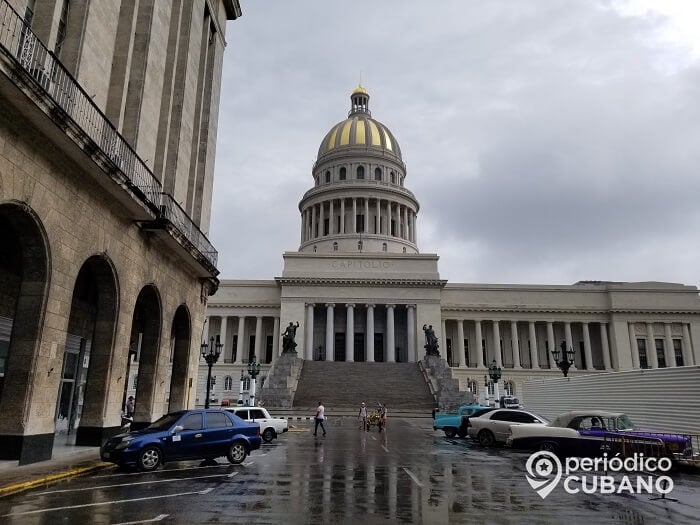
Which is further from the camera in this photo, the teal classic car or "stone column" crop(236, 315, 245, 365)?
"stone column" crop(236, 315, 245, 365)

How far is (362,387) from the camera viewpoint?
1820 inches

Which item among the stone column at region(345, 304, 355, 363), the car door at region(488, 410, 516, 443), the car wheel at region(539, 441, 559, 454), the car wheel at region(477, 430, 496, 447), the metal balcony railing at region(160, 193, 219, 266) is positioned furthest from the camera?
the stone column at region(345, 304, 355, 363)

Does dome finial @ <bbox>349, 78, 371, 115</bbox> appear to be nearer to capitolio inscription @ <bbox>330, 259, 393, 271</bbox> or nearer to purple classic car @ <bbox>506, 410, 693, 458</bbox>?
capitolio inscription @ <bbox>330, 259, 393, 271</bbox>

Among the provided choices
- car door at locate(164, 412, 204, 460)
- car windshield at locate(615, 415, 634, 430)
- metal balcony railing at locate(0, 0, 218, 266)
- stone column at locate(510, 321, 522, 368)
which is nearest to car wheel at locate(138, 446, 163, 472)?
car door at locate(164, 412, 204, 460)

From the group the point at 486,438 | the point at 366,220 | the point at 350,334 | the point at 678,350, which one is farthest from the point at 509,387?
the point at 486,438

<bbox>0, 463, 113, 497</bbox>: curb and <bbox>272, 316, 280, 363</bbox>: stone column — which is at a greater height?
<bbox>272, 316, 280, 363</bbox>: stone column

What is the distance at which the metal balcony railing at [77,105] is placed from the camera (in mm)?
10516

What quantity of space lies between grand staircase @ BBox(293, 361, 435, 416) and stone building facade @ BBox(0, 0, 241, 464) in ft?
70.8

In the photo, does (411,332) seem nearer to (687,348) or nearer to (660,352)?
Answer: (660,352)

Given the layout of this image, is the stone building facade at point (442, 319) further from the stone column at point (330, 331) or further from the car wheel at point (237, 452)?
the car wheel at point (237, 452)

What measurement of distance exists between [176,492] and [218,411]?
14.5 ft

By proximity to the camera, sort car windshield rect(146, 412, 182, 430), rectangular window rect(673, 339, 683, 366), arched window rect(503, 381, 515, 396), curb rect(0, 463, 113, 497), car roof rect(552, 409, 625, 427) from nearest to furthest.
Answer: 1. curb rect(0, 463, 113, 497)
2. car windshield rect(146, 412, 182, 430)
3. car roof rect(552, 409, 625, 427)
4. arched window rect(503, 381, 515, 396)
5. rectangular window rect(673, 339, 683, 366)

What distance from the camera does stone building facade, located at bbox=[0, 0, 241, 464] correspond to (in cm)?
1124

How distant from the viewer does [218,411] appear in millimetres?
14234
